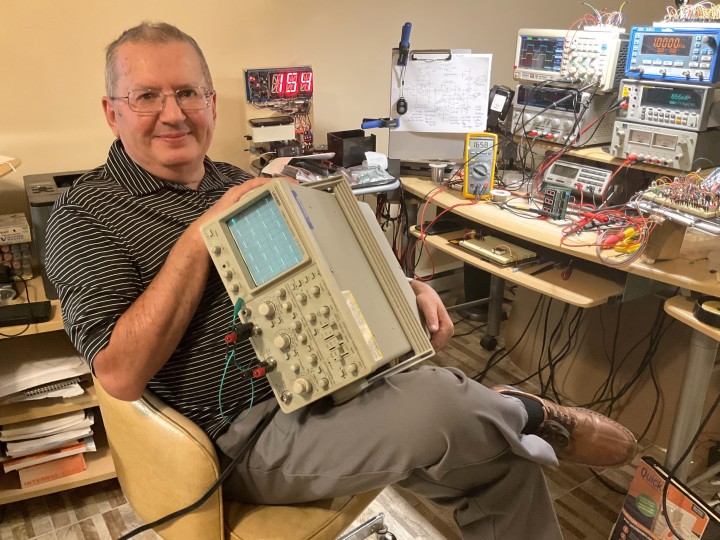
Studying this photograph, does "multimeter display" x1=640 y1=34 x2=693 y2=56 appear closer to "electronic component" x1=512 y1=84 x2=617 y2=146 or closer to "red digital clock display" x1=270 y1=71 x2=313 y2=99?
"electronic component" x1=512 y1=84 x2=617 y2=146

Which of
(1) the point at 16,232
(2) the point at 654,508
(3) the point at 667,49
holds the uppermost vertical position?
(3) the point at 667,49

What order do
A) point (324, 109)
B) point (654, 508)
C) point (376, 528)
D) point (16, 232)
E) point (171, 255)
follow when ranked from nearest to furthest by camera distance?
point (171, 255) → point (654, 508) → point (376, 528) → point (16, 232) → point (324, 109)

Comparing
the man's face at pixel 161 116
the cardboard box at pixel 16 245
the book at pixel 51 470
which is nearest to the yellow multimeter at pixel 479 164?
the man's face at pixel 161 116

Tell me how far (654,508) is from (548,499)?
1.60ft

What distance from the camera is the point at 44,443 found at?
1762mm

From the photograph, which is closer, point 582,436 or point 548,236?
point 582,436

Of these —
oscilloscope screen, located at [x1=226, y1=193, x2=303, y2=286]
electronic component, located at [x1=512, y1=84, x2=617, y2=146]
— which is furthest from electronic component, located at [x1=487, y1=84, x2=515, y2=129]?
oscilloscope screen, located at [x1=226, y1=193, x2=303, y2=286]

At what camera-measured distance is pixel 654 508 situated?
150cm

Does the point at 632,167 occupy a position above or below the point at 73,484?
above

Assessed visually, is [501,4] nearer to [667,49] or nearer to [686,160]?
[667,49]

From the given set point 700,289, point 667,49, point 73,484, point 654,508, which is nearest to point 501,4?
point 667,49

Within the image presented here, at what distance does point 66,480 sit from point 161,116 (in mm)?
1155

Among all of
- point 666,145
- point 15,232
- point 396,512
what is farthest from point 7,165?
point 666,145

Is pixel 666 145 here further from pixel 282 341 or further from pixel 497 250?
pixel 282 341
